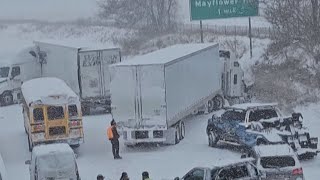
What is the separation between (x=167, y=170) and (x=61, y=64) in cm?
1488

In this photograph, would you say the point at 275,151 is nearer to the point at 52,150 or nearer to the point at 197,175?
Answer: the point at 197,175

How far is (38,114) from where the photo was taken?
2320 centimetres

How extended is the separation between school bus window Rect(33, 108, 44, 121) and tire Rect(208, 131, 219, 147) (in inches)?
249

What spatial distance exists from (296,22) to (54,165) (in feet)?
85.8

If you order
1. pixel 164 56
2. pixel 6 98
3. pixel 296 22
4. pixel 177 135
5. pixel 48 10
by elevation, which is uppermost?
pixel 48 10

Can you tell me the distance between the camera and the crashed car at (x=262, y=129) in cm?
2062

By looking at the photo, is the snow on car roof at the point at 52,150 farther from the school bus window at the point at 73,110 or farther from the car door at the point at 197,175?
→ the school bus window at the point at 73,110

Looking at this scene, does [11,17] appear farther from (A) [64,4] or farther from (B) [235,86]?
(B) [235,86]

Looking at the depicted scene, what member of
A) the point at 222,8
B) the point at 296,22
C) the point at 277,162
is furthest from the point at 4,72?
the point at 277,162

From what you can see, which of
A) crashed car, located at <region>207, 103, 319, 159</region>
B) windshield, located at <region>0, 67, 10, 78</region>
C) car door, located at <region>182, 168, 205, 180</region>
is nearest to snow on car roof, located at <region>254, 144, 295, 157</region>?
car door, located at <region>182, 168, 205, 180</region>

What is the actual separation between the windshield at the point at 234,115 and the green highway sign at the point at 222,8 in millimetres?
17659

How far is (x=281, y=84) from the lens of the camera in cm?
3575

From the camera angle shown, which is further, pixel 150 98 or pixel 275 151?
pixel 150 98

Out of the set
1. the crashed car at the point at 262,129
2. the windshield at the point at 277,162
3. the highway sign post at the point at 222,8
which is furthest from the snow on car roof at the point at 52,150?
the highway sign post at the point at 222,8
